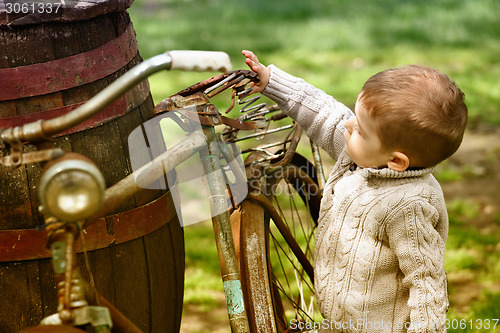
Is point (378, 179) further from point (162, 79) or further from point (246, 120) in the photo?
point (162, 79)

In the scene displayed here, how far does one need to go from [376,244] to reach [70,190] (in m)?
0.95

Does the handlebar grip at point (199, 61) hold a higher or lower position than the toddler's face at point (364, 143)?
higher

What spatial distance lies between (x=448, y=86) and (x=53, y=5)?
1058mm

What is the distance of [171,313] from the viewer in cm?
205

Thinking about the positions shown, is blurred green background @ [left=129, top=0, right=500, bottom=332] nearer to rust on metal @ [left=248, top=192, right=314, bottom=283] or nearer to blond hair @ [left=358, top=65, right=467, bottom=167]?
rust on metal @ [left=248, top=192, right=314, bottom=283]

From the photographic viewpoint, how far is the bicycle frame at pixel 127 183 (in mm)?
1250

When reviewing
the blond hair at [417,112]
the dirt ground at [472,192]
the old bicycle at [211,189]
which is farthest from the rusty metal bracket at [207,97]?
the dirt ground at [472,192]

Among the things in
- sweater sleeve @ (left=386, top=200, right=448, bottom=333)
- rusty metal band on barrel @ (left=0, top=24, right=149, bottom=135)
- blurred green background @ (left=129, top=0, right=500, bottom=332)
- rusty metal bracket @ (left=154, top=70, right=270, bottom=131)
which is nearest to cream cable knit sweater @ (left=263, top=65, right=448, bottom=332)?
sweater sleeve @ (left=386, top=200, right=448, bottom=333)

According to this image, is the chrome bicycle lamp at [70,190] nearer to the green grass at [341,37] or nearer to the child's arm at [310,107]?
the child's arm at [310,107]

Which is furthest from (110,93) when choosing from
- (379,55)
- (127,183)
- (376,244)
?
(379,55)

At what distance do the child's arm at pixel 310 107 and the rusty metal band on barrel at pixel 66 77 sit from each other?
447 millimetres

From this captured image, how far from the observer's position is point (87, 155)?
1.76 meters

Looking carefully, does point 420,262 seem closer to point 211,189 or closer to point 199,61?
point 211,189

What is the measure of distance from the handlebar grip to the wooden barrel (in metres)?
0.45
